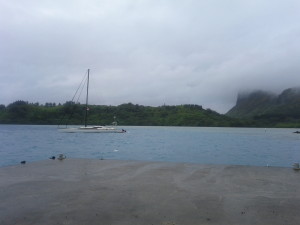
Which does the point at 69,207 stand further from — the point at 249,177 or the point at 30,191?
the point at 249,177

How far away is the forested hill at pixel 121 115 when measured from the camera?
12694 centimetres

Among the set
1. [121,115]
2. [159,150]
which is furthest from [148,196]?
[121,115]

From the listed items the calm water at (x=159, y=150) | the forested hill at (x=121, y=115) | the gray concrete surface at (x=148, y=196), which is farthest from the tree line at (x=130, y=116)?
the gray concrete surface at (x=148, y=196)

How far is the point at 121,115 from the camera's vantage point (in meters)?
140

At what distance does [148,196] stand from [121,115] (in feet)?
436

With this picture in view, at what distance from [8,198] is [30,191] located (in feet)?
2.75

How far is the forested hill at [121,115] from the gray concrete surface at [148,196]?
365 feet

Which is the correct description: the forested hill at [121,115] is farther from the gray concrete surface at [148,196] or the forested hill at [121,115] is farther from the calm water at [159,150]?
the gray concrete surface at [148,196]

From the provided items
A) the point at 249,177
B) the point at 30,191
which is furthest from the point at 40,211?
the point at 249,177

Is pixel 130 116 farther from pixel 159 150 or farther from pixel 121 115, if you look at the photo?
pixel 159 150

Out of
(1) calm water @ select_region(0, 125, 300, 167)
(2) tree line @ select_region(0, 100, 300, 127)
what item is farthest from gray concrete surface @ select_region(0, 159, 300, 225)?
(2) tree line @ select_region(0, 100, 300, 127)

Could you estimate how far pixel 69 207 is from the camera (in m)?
6.63

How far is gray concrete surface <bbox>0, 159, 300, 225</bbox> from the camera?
596 cm

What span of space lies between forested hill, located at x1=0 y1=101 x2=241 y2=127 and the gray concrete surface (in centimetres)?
11127
